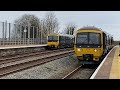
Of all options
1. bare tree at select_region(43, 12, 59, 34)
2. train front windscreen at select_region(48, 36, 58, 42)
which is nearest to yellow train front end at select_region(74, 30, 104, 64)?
train front windscreen at select_region(48, 36, 58, 42)

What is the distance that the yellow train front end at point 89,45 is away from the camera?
21.2 m

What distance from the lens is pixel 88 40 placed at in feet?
70.7

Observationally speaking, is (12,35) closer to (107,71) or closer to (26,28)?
(26,28)

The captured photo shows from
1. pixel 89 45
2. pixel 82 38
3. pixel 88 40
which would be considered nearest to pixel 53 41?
pixel 82 38

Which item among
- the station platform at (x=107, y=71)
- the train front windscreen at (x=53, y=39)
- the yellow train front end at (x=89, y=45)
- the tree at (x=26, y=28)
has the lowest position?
the station platform at (x=107, y=71)

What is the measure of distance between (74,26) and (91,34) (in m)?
84.8

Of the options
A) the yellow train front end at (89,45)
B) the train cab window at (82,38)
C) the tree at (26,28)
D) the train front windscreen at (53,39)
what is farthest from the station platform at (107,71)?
the train front windscreen at (53,39)

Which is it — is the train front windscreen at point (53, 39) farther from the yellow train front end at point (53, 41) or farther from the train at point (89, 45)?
the train at point (89, 45)

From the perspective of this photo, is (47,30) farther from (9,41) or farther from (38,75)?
(38,75)

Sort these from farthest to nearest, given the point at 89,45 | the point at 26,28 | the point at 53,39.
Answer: the point at 26,28 → the point at 53,39 → the point at 89,45

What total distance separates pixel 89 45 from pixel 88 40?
1.36ft

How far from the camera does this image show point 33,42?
54.7 metres

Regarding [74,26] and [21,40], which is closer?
[21,40]

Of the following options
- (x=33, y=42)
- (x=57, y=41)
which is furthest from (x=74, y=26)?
(x=57, y=41)
